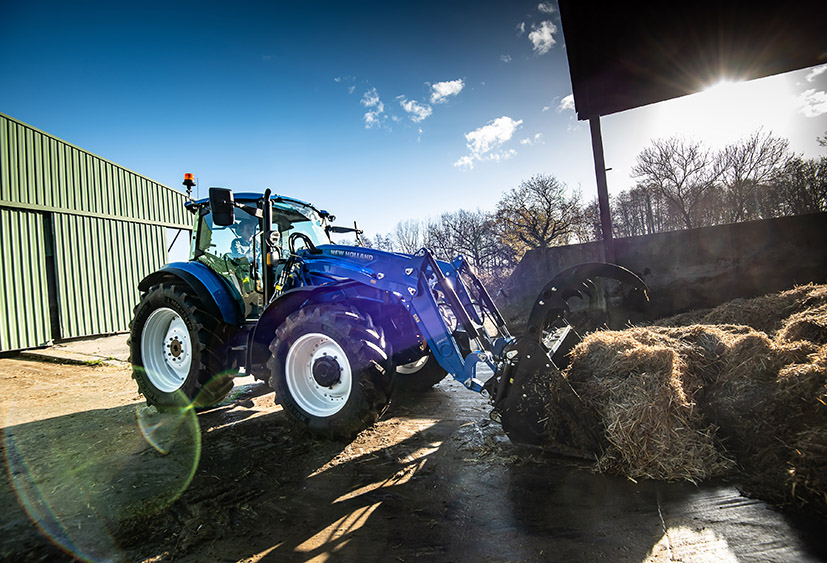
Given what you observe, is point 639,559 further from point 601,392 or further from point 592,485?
point 601,392

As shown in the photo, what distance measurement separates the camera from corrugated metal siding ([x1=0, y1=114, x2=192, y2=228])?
926 cm

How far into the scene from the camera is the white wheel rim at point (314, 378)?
358 centimetres

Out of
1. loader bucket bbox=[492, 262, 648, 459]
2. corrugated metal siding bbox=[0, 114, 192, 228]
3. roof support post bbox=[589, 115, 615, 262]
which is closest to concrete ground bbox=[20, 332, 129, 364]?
corrugated metal siding bbox=[0, 114, 192, 228]

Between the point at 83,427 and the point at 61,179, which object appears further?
the point at 61,179

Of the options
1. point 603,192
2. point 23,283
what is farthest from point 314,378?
point 23,283

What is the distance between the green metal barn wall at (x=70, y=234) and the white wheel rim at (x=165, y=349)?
22.8ft

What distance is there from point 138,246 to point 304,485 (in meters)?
12.1

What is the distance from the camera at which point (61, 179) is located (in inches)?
405

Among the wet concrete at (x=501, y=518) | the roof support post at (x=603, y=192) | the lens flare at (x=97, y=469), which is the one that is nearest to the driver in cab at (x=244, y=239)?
the lens flare at (x=97, y=469)

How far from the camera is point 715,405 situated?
9.48 ft

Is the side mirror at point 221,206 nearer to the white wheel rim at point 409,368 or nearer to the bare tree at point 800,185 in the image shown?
the white wheel rim at point 409,368

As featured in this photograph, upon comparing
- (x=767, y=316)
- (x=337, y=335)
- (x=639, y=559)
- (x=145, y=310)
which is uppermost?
(x=145, y=310)

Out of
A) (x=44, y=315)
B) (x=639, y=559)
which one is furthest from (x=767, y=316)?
(x=44, y=315)

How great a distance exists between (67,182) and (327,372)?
1118cm
